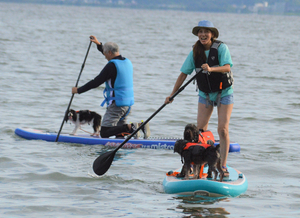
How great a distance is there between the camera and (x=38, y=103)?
13.9 m

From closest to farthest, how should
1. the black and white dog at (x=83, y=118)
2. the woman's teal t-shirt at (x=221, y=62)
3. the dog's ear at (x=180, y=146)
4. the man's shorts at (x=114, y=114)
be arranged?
the dog's ear at (x=180, y=146), the woman's teal t-shirt at (x=221, y=62), the man's shorts at (x=114, y=114), the black and white dog at (x=83, y=118)

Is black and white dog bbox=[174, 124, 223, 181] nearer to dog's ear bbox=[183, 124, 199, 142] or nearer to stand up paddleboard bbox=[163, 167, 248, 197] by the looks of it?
dog's ear bbox=[183, 124, 199, 142]

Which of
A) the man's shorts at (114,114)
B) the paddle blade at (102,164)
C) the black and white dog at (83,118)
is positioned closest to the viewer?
the paddle blade at (102,164)

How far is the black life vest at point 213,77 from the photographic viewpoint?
6.46m

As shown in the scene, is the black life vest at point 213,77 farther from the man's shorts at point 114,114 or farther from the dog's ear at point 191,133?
the man's shorts at point 114,114

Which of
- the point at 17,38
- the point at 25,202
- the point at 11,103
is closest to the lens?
the point at 25,202

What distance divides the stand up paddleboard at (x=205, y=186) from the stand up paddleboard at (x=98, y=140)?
257cm

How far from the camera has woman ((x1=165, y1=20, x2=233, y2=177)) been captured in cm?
642

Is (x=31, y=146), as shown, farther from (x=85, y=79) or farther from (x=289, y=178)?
(x=85, y=79)

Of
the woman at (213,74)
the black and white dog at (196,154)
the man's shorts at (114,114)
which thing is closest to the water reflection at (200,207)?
the black and white dog at (196,154)

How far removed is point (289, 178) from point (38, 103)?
26.9 ft

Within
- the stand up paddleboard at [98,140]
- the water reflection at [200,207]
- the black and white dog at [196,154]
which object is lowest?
the water reflection at [200,207]

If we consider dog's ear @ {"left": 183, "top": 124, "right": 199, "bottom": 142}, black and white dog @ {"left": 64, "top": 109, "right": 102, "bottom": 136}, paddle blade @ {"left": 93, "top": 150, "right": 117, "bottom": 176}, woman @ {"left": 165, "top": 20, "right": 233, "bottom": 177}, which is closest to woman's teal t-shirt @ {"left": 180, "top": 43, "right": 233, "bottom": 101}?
woman @ {"left": 165, "top": 20, "right": 233, "bottom": 177}

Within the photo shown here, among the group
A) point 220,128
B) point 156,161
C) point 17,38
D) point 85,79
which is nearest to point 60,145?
point 156,161
